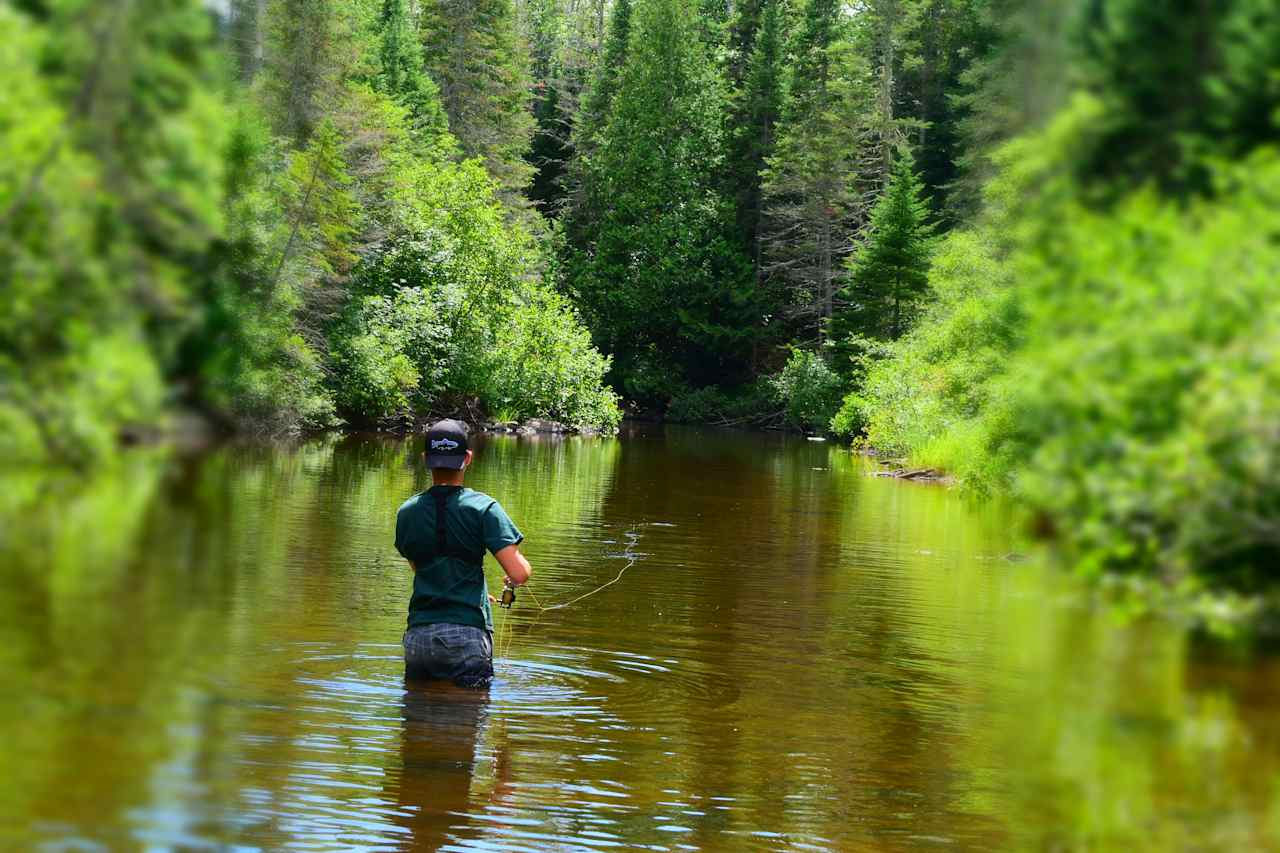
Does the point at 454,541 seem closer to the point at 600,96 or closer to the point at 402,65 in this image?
the point at 402,65

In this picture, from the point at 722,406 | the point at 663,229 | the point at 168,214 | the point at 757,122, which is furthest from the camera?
the point at 663,229

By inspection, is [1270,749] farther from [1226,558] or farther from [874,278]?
[874,278]

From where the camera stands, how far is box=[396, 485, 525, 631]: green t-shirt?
7703 mm

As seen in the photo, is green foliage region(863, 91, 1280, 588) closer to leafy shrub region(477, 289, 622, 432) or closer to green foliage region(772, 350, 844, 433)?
leafy shrub region(477, 289, 622, 432)

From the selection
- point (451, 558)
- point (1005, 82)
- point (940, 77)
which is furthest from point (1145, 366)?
A: point (451, 558)

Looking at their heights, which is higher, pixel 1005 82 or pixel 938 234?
pixel 1005 82

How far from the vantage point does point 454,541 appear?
7750 millimetres

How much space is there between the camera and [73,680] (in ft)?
7.05

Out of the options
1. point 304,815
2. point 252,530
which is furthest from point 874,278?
point 304,815

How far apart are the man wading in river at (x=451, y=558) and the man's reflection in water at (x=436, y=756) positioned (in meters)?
0.14

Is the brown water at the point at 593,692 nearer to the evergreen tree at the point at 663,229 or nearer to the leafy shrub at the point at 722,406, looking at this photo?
the leafy shrub at the point at 722,406

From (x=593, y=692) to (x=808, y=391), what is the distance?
129 feet

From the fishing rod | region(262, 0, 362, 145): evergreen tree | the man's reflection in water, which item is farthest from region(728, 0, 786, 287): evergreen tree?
region(262, 0, 362, 145): evergreen tree

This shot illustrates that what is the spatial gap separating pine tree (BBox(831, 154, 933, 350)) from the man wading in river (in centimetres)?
346
